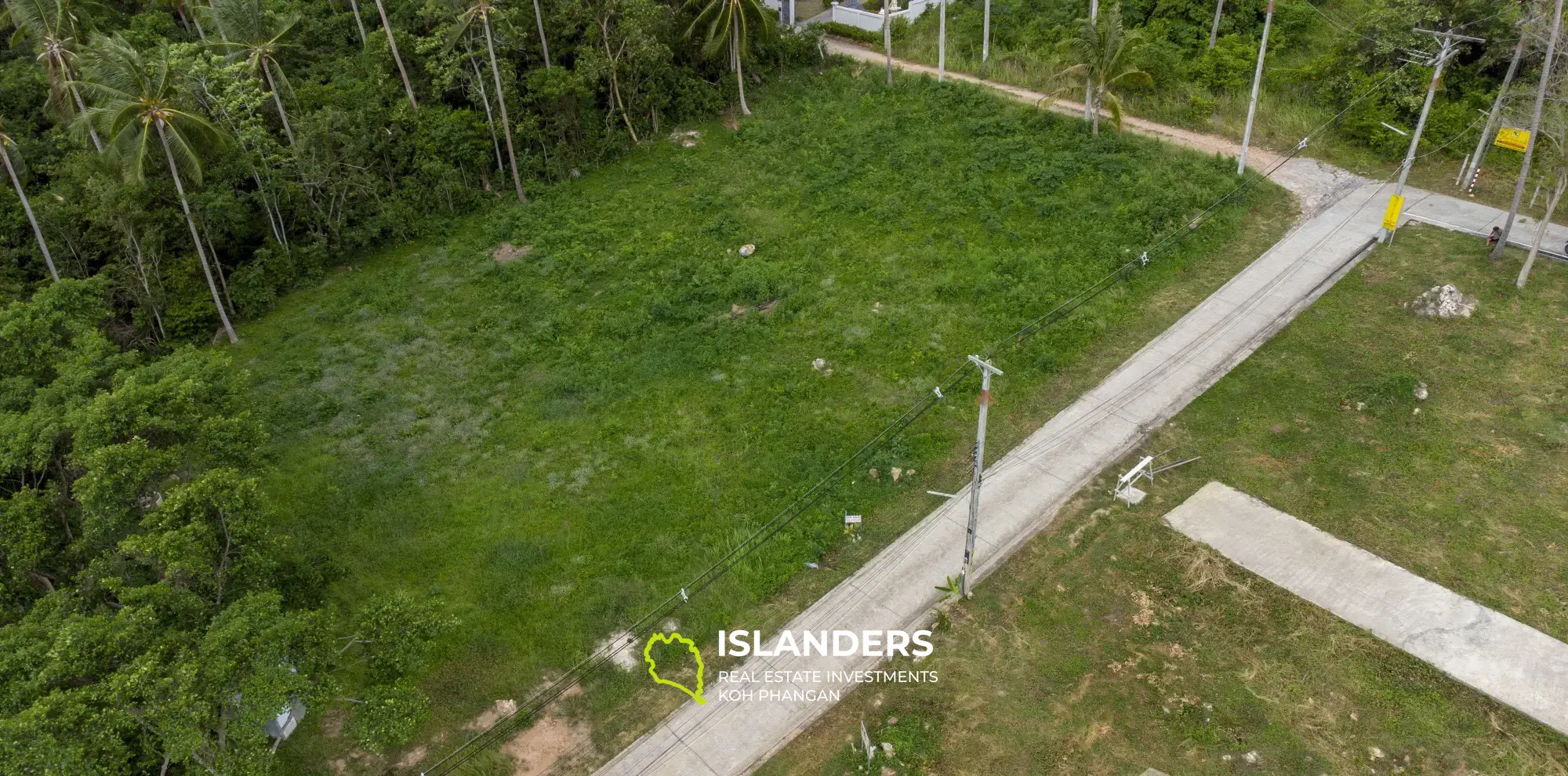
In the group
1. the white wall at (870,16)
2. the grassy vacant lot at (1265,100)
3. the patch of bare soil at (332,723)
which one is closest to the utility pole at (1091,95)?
the grassy vacant lot at (1265,100)

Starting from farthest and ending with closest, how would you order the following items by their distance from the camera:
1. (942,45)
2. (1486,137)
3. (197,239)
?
Answer: (942,45)
(1486,137)
(197,239)

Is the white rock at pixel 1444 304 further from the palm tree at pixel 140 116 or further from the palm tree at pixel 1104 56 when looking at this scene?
the palm tree at pixel 140 116

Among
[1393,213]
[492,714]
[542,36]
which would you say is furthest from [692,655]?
[542,36]

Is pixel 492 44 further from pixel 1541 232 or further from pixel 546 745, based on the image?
pixel 1541 232

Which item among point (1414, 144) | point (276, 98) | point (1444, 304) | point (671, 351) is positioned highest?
point (276, 98)

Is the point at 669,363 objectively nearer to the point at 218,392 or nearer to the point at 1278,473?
the point at 218,392

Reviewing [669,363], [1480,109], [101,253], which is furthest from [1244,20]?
[101,253]

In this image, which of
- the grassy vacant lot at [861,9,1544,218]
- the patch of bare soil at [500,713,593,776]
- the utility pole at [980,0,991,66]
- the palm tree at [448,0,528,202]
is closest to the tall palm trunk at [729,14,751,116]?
the grassy vacant lot at [861,9,1544,218]
